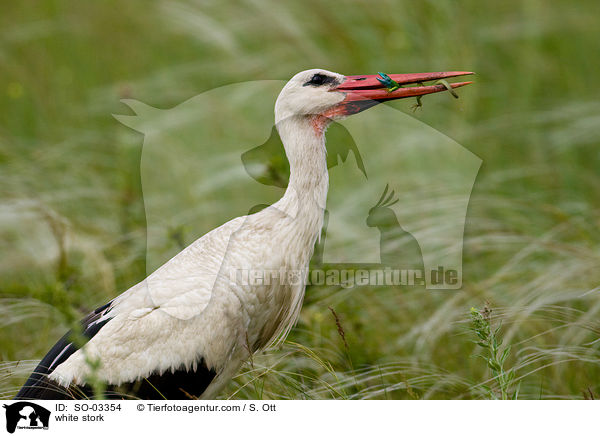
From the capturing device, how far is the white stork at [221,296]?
249 centimetres

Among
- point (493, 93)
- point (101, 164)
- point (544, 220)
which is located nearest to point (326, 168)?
point (544, 220)

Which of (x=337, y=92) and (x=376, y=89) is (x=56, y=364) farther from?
(x=376, y=89)

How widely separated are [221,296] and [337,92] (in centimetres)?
88

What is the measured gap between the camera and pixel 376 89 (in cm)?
263

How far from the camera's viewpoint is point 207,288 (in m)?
2.51

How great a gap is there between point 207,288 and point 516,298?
1.80m

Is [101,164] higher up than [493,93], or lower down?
lower down

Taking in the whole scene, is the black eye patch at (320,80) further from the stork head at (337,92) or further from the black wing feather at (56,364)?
the black wing feather at (56,364)

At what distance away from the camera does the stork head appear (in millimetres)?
2607

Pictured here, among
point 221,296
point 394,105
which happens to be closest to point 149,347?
point 221,296

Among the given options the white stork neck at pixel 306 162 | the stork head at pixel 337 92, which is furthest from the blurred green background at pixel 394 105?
the stork head at pixel 337 92

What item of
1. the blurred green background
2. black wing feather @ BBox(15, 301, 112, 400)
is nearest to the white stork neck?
the blurred green background

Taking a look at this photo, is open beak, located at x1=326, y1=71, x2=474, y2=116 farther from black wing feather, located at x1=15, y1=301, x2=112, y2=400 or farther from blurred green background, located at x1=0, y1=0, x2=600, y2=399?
black wing feather, located at x1=15, y1=301, x2=112, y2=400
